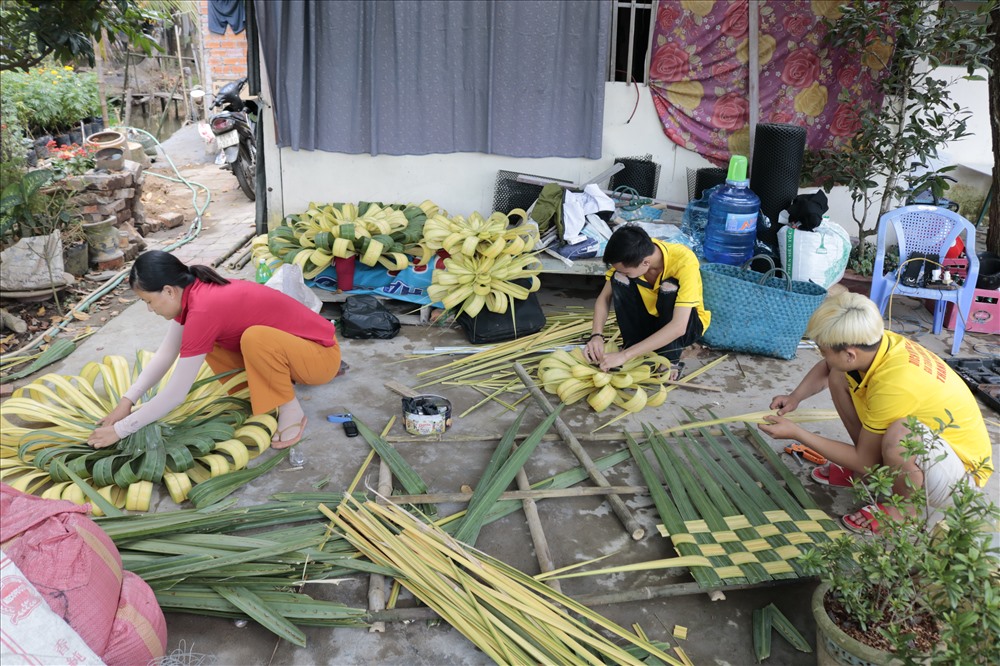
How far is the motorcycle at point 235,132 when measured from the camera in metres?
7.96

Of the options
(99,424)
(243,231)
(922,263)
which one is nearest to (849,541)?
(99,424)

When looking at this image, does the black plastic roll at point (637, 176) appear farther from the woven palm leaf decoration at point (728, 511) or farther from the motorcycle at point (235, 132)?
the motorcycle at point (235, 132)

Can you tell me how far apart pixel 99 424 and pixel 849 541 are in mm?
3025

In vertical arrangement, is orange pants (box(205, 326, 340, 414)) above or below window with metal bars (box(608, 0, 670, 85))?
below

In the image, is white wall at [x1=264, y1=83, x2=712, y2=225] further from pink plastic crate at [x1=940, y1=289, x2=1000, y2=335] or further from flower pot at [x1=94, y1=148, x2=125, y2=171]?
flower pot at [x1=94, y1=148, x2=125, y2=171]

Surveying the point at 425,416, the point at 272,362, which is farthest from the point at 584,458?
the point at 272,362

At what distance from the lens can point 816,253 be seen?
471 centimetres

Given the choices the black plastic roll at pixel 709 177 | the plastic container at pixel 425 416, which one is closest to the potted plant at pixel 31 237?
the plastic container at pixel 425 416

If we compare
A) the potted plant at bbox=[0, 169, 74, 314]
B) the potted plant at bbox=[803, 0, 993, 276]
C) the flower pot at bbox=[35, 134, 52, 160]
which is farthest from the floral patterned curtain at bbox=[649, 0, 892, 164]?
the flower pot at bbox=[35, 134, 52, 160]

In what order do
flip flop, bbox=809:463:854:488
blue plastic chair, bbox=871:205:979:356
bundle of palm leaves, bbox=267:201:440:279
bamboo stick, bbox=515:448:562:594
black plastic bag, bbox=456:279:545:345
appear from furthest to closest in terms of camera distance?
bundle of palm leaves, bbox=267:201:440:279, blue plastic chair, bbox=871:205:979:356, black plastic bag, bbox=456:279:545:345, flip flop, bbox=809:463:854:488, bamboo stick, bbox=515:448:562:594

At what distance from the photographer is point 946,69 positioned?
20.7 feet

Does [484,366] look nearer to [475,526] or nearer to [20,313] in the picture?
[475,526]

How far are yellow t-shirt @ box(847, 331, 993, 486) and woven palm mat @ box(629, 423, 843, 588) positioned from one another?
473 mm

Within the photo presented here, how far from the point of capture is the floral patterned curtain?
5.50 m
